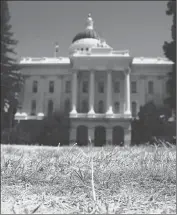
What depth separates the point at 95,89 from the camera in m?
45.0

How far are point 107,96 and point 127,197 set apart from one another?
39482 millimetres

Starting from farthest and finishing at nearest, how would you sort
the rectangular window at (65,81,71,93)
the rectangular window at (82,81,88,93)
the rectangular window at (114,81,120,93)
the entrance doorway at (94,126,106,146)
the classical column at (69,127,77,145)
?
the rectangular window at (65,81,71,93) < the rectangular window at (82,81,88,93) < the rectangular window at (114,81,120,93) < the entrance doorway at (94,126,106,146) < the classical column at (69,127,77,145)

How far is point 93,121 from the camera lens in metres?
40.3

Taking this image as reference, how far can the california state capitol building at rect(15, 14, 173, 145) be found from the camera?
4047 centimetres

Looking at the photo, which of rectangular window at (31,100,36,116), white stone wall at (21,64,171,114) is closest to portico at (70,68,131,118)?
white stone wall at (21,64,171,114)

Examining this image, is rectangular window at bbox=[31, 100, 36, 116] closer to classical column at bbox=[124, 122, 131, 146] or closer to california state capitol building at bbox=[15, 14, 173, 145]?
california state capitol building at bbox=[15, 14, 173, 145]

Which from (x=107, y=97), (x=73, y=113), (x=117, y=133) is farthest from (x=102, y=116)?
(x=117, y=133)

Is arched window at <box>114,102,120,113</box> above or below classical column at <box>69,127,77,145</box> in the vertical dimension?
above

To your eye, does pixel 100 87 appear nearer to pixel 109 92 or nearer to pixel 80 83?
pixel 80 83

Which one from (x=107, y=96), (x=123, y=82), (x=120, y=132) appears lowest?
(x=120, y=132)

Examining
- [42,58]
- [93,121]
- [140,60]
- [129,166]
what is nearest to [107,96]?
[93,121]

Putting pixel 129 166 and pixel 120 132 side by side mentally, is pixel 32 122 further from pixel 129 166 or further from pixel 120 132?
pixel 129 166

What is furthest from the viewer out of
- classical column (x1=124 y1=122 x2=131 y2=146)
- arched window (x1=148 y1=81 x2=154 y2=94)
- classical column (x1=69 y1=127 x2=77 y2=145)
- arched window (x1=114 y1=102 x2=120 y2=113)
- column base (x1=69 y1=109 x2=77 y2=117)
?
arched window (x1=148 y1=81 x2=154 y2=94)

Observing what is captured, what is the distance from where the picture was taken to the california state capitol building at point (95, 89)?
4047 centimetres
